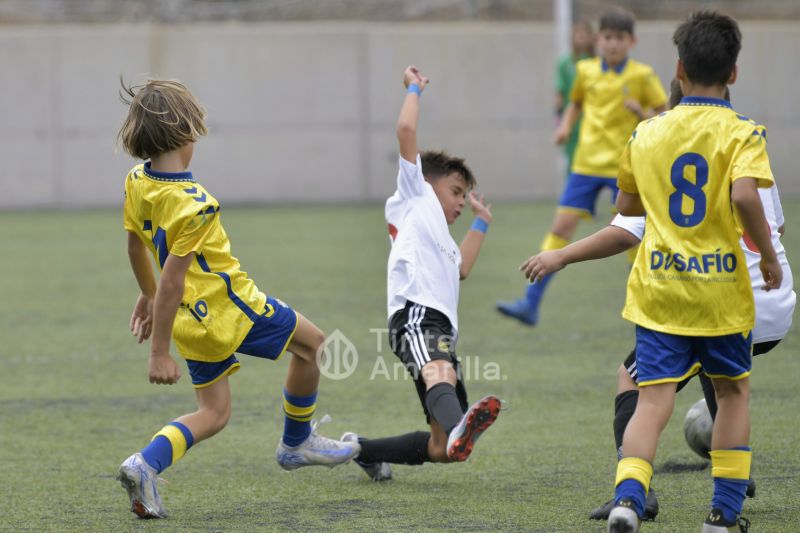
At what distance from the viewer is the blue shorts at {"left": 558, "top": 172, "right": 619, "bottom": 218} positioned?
850 centimetres

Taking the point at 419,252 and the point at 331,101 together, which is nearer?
the point at 419,252

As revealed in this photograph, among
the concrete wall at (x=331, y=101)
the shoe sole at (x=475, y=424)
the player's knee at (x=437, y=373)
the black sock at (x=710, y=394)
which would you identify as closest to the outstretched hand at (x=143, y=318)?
the player's knee at (x=437, y=373)

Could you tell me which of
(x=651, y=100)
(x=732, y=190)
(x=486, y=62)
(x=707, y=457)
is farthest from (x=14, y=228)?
(x=732, y=190)

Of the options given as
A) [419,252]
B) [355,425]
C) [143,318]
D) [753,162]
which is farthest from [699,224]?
[355,425]

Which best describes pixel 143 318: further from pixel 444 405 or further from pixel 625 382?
pixel 625 382

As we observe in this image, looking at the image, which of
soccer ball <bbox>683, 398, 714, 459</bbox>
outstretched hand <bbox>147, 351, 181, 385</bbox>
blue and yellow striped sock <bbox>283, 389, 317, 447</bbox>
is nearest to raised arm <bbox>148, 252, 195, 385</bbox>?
outstretched hand <bbox>147, 351, 181, 385</bbox>

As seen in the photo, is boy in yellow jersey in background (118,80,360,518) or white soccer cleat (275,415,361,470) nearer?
boy in yellow jersey in background (118,80,360,518)

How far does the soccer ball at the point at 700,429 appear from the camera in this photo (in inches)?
183

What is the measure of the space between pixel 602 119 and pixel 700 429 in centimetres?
444

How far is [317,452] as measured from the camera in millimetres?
4742

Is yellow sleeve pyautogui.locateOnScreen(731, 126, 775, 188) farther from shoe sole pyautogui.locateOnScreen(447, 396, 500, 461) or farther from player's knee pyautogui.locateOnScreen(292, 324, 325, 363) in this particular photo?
player's knee pyautogui.locateOnScreen(292, 324, 325, 363)

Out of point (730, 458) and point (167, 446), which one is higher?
point (730, 458)

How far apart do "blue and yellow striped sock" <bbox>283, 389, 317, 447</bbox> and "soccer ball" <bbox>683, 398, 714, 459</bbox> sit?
1.43m

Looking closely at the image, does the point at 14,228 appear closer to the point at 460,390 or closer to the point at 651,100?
the point at 651,100
